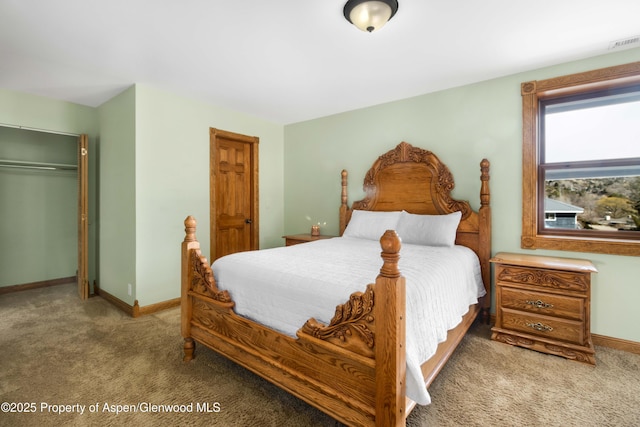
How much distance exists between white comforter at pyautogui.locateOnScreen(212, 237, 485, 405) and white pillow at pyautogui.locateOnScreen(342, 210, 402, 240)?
79cm

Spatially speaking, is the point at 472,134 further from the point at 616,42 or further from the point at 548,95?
the point at 616,42

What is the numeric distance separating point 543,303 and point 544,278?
0.65 ft

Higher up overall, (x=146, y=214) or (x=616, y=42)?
(x=616, y=42)

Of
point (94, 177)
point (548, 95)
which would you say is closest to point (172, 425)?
point (94, 177)

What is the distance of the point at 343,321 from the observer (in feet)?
4.57

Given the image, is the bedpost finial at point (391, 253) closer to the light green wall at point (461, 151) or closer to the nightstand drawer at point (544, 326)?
the nightstand drawer at point (544, 326)

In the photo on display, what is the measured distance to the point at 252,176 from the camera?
4406 mm

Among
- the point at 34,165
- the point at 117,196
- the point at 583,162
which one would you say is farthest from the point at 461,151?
the point at 34,165

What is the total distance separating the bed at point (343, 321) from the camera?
4.11 feet

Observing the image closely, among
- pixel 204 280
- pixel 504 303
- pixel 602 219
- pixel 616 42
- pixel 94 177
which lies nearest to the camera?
pixel 204 280

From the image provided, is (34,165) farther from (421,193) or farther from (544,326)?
(544,326)

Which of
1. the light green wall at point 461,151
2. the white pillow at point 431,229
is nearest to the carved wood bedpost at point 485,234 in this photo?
the light green wall at point 461,151

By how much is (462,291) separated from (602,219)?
161 centimetres

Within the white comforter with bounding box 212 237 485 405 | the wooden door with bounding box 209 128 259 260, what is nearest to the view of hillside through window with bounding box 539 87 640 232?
the white comforter with bounding box 212 237 485 405
